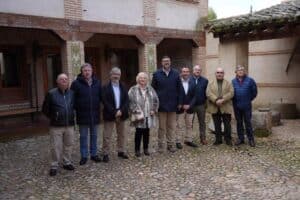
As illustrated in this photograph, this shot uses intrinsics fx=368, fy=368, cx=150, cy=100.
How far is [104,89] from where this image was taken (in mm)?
6457

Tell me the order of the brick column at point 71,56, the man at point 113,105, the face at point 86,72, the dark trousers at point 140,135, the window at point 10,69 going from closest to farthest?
the face at point 86,72 < the man at point 113,105 < the dark trousers at point 140,135 < the brick column at point 71,56 < the window at point 10,69

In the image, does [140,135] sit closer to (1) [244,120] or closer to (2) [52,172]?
(2) [52,172]

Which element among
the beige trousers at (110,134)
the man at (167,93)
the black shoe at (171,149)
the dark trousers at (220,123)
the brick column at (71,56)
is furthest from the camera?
the brick column at (71,56)

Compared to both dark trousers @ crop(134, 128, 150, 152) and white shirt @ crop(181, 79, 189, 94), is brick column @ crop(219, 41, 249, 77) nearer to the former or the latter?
white shirt @ crop(181, 79, 189, 94)

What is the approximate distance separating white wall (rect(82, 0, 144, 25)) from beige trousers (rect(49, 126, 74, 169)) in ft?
17.0

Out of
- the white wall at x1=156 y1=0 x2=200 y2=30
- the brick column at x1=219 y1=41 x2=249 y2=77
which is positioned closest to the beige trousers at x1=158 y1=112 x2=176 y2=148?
the brick column at x1=219 y1=41 x2=249 y2=77

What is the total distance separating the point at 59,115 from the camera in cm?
586

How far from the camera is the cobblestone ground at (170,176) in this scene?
5043mm

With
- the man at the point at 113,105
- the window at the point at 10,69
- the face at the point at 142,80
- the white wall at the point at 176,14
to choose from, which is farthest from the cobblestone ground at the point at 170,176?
the white wall at the point at 176,14

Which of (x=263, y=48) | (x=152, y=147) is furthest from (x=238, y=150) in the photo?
(x=263, y=48)

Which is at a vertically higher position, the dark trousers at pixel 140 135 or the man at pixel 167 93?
the man at pixel 167 93

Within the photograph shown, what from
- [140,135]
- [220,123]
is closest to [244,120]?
[220,123]

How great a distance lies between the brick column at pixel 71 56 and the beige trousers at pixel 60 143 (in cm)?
435

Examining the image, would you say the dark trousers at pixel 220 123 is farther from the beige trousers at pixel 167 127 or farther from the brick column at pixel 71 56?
the brick column at pixel 71 56
